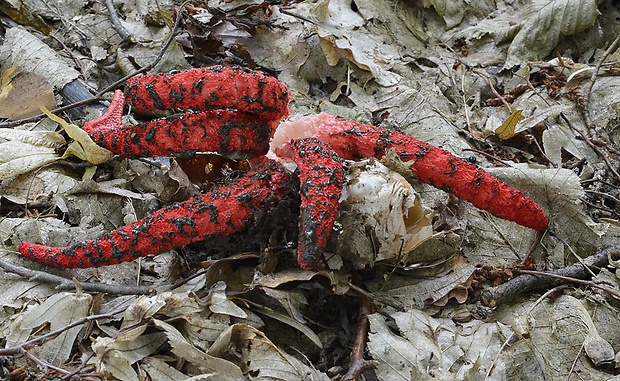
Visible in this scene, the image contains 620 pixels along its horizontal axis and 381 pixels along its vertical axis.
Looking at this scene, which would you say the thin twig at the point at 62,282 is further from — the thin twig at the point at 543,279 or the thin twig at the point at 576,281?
the thin twig at the point at 576,281

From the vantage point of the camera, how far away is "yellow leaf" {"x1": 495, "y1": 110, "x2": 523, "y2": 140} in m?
3.99

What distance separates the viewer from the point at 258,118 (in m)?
2.83

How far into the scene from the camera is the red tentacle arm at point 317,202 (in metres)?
2.40

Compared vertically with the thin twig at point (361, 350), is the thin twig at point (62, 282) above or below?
above

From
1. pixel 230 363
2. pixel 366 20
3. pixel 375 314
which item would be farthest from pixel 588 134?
pixel 230 363

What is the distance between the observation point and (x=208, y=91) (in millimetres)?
2629

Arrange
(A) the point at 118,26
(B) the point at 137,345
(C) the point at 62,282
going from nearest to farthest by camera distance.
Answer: (B) the point at 137,345
(C) the point at 62,282
(A) the point at 118,26

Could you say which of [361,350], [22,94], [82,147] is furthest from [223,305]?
[22,94]

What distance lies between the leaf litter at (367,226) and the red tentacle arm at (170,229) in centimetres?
17

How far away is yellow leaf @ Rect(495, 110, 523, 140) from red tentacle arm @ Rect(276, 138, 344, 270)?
1.80 metres

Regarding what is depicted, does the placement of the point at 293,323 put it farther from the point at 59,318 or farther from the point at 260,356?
the point at 59,318

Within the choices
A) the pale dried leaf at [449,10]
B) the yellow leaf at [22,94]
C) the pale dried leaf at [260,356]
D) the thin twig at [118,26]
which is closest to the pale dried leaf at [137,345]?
the pale dried leaf at [260,356]

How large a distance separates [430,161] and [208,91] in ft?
3.23

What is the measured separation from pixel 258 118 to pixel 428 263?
103cm
